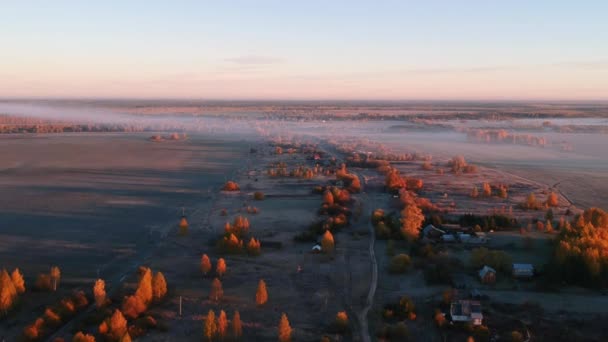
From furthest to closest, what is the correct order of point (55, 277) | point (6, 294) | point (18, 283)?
point (55, 277) → point (18, 283) → point (6, 294)

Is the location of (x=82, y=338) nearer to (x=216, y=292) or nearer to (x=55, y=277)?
(x=216, y=292)

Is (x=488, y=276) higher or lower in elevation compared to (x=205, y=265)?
lower

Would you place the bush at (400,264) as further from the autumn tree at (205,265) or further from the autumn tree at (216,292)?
the autumn tree at (205,265)

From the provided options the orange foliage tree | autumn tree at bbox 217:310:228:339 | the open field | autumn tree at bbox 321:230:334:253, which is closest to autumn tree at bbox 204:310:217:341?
autumn tree at bbox 217:310:228:339

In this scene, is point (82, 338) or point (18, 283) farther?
point (18, 283)

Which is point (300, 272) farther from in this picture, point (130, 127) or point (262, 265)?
point (130, 127)

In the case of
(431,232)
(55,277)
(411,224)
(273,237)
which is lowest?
(273,237)

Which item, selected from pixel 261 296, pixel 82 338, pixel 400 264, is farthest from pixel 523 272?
pixel 82 338
